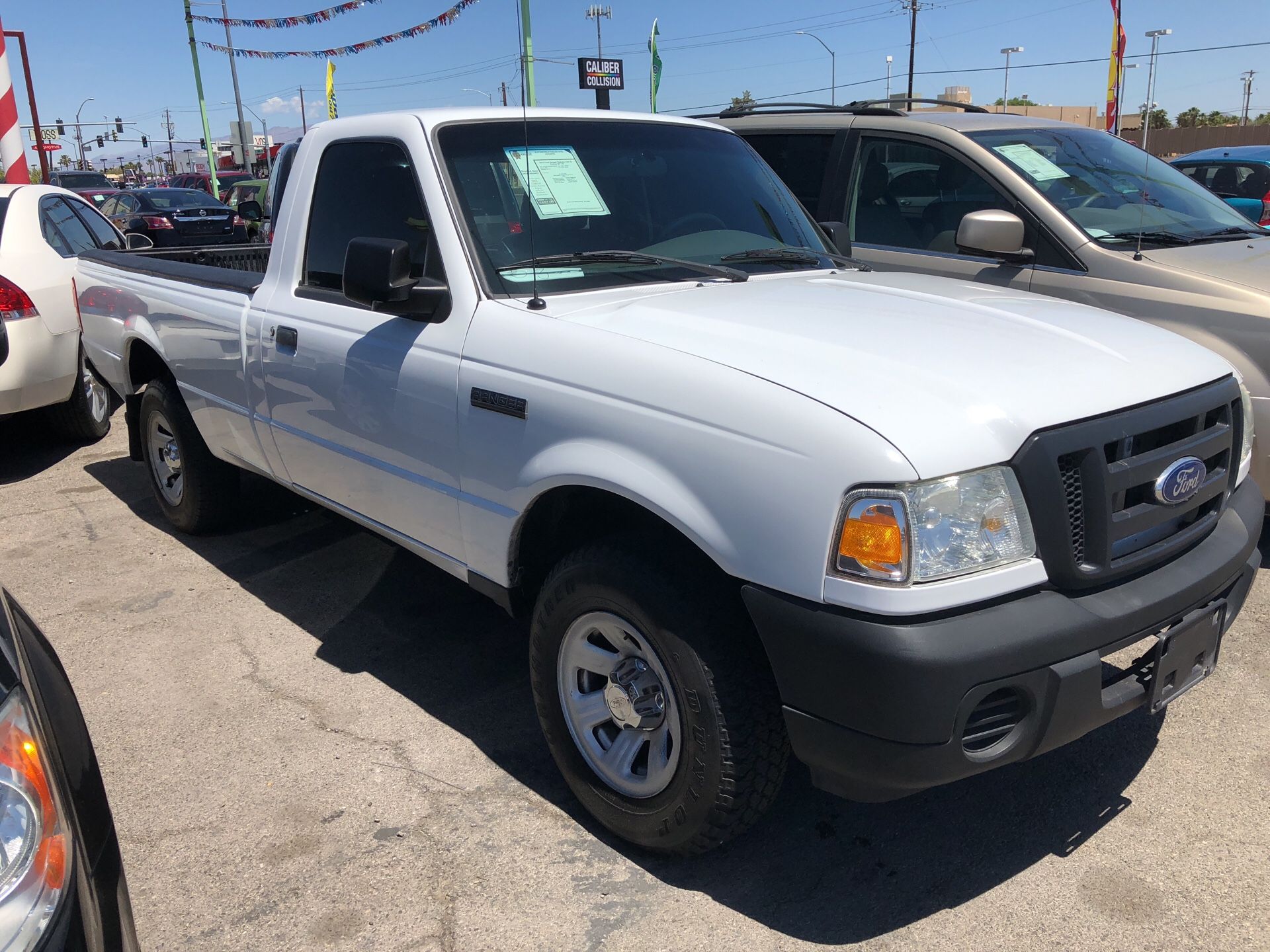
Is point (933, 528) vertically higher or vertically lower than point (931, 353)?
lower

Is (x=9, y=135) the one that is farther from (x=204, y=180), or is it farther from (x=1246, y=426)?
(x=204, y=180)

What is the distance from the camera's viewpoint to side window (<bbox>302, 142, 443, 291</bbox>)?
3350 mm

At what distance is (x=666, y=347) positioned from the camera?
8.32ft

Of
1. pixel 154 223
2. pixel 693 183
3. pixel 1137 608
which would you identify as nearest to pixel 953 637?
pixel 1137 608

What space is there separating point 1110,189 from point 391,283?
383cm

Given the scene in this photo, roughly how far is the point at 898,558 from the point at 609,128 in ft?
7.12

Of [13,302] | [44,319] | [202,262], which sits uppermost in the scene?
[202,262]

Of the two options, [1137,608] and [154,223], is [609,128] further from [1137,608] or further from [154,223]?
[154,223]

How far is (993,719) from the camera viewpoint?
87.0 inches

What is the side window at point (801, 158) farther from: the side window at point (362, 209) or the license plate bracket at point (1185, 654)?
the license plate bracket at point (1185, 654)

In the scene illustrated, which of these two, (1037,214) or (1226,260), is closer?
(1226,260)

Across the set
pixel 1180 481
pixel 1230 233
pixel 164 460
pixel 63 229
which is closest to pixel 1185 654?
pixel 1180 481

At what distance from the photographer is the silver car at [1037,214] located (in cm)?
430

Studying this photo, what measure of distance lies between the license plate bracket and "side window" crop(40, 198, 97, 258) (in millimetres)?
6861
